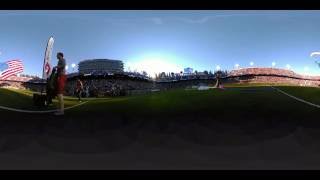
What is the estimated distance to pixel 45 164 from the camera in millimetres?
7781

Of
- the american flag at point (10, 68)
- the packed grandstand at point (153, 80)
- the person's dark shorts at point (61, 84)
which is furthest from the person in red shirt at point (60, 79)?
the american flag at point (10, 68)

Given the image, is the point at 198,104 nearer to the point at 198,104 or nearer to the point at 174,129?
the point at 198,104

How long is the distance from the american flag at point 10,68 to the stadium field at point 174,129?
0.32 metres

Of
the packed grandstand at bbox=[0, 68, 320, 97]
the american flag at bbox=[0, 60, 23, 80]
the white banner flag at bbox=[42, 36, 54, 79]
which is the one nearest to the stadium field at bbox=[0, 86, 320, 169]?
the packed grandstand at bbox=[0, 68, 320, 97]

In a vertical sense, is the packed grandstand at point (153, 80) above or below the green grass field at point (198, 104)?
above

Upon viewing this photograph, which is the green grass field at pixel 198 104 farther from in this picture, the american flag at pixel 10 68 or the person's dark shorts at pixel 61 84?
the american flag at pixel 10 68

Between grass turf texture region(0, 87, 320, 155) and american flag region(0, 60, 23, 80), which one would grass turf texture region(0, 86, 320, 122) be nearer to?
grass turf texture region(0, 87, 320, 155)

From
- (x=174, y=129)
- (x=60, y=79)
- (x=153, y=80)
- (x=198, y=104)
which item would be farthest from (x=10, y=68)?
(x=198, y=104)

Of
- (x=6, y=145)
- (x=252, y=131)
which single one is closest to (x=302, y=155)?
(x=252, y=131)

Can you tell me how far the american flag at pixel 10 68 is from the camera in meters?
9.28

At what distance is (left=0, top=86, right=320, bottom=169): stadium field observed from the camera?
8273 millimetres

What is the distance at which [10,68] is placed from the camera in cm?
935

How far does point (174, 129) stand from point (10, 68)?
2.88 meters

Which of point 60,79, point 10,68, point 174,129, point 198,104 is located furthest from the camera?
point 60,79
